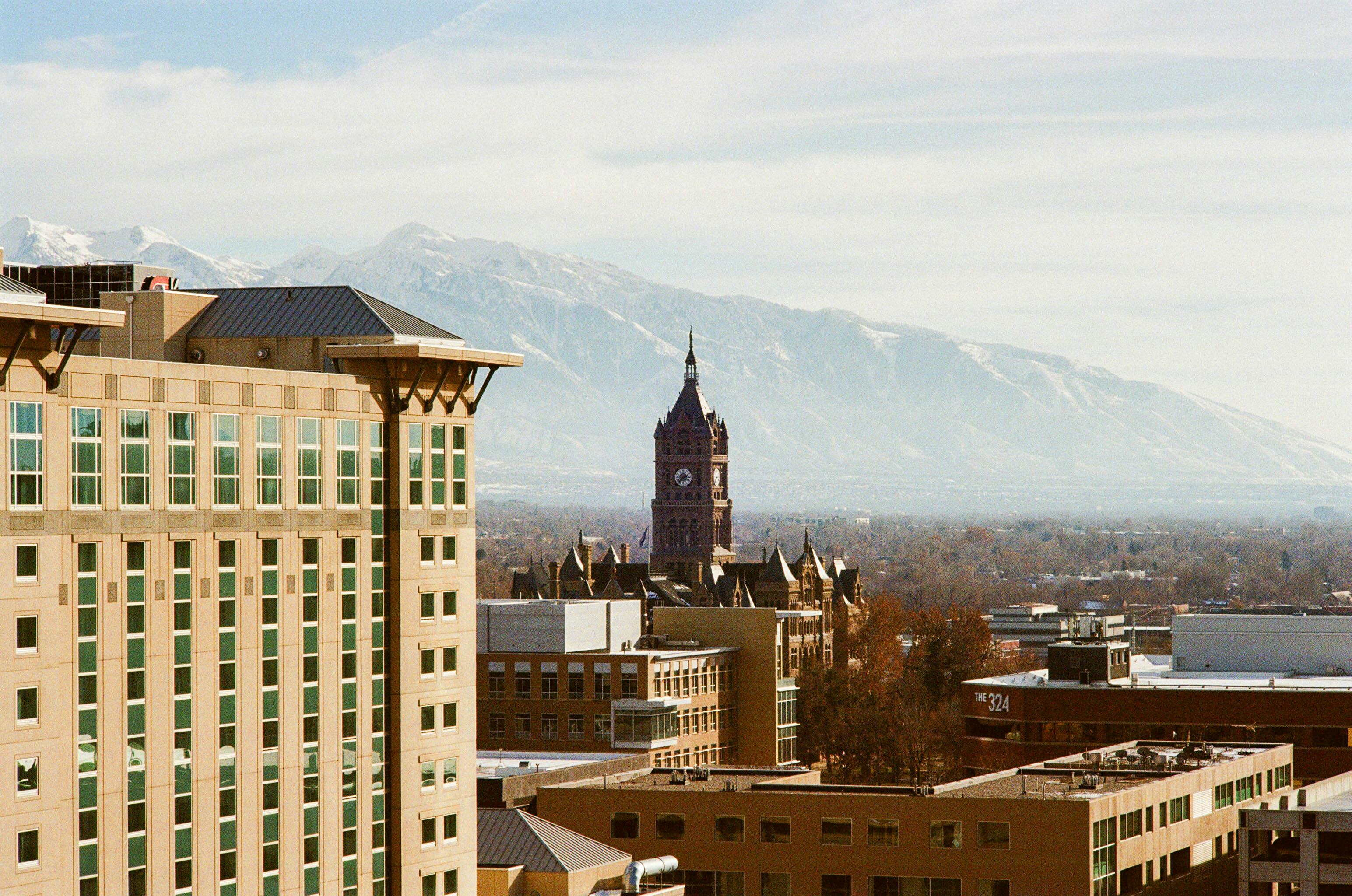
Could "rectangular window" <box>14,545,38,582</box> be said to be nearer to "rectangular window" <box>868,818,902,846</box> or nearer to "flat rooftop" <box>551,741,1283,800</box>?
"flat rooftop" <box>551,741,1283,800</box>

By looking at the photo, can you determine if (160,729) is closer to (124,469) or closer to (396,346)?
(124,469)

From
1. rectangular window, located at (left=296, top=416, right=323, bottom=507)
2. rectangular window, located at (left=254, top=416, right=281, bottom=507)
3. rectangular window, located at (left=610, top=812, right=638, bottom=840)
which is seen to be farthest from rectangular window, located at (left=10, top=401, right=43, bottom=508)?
rectangular window, located at (left=610, top=812, right=638, bottom=840)

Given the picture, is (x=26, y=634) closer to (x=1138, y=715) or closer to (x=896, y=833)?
(x=896, y=833)

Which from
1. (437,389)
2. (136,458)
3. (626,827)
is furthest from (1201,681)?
(136,458)

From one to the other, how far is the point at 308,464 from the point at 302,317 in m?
7.06

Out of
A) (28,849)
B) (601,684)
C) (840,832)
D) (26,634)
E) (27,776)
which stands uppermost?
(26,634)

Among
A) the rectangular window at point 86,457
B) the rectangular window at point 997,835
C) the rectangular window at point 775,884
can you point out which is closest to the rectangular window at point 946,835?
the rectangular window at point 997,835

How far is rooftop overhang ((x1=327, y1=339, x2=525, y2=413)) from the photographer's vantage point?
70.8 metres

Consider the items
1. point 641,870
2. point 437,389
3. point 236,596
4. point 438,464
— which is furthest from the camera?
point 641,870

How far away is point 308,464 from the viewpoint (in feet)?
226

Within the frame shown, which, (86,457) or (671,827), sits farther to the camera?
(671,827)

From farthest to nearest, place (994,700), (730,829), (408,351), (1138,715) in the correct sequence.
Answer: (994,700)
(1138,715)
(730,829)
(408,351)

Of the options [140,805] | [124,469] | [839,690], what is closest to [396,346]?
[124,469]

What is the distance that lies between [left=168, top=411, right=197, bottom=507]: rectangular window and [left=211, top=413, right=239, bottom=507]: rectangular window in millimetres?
778
